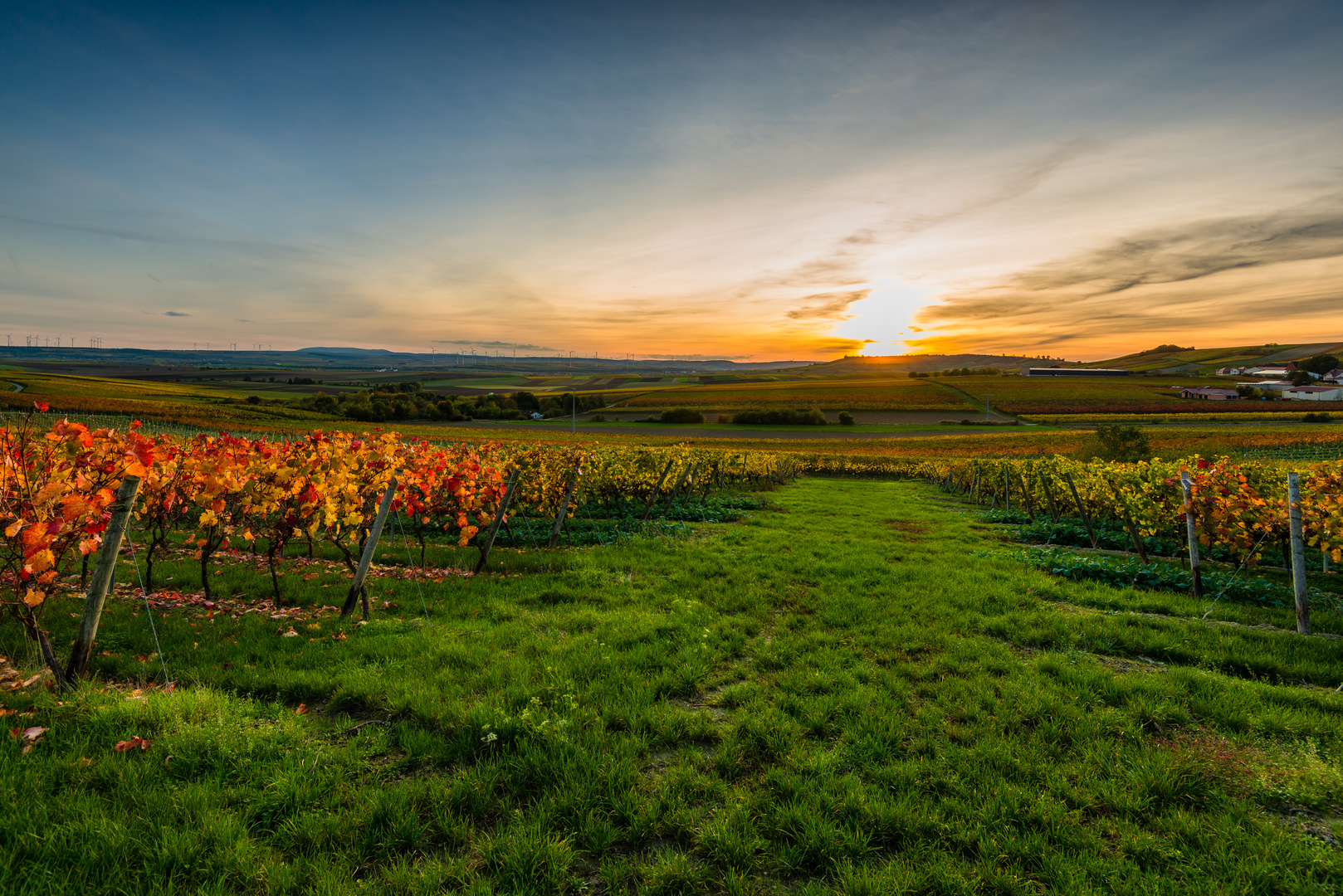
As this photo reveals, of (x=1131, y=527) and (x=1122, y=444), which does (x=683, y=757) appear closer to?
(x=1131, y=527)

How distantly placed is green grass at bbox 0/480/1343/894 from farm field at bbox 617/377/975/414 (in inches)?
3640

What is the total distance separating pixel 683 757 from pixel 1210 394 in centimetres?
14679

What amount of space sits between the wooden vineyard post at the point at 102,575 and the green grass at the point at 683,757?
0.36m

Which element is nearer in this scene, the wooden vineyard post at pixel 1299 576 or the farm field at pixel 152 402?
the wooden vineyard post at pixel 1299 576

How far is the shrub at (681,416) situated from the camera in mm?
90188

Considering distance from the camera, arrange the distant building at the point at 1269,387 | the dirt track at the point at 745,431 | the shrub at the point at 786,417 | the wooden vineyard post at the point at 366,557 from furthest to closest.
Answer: the distant building at the point at 1269,387 → the shrub at the point at 786,417 → the dirt track at the point at 745,431 → the wooden vineyard post at the point at 366,557

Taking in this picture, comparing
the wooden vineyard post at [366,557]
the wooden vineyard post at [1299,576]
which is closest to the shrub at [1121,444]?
the wooden vineyard post at [1299,576]

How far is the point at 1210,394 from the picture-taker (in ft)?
340

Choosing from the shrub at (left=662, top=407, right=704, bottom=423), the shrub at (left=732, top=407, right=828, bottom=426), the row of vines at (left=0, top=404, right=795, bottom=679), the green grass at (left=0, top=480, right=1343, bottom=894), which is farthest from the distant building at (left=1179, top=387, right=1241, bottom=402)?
the row of vines at (left=0, top=404, right=795, bottom=679)

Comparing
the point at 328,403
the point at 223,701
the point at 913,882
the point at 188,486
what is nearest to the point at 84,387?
the point at 328,403

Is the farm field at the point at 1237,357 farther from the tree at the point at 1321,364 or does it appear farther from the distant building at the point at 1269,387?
the distant building at the point at 1269,387

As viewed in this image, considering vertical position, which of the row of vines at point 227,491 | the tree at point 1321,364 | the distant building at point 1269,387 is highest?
the tree at point 1321,364

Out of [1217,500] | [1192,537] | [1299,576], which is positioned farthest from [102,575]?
[1217,500]

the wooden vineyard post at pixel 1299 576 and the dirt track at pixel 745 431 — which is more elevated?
the dirt track at pixel 745 431
